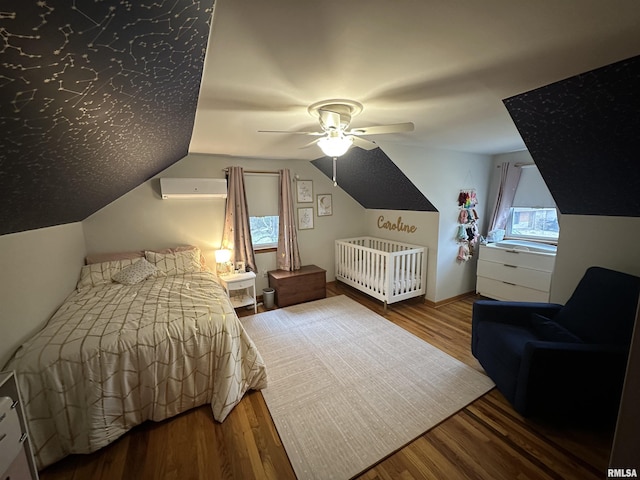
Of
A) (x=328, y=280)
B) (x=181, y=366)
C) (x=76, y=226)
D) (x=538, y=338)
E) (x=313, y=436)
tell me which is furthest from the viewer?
(x=328, y=280)

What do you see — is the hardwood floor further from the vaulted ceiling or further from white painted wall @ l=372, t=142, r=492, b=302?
white painted wall @ l=372, t=142, r=492, b=302

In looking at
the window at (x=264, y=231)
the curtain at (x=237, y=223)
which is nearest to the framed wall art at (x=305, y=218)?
the window at (x=264, y=231)

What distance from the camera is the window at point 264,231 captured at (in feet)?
13.1

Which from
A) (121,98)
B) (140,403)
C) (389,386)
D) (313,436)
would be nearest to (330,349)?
(389,386)

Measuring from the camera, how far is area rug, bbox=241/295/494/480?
1579 mm

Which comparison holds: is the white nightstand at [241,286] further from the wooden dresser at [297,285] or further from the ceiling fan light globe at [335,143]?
the ceiling fan light globe at [335,143]

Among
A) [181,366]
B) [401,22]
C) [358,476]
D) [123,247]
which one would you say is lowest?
[358,476]

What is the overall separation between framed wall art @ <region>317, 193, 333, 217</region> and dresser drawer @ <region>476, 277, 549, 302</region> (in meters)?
2.58

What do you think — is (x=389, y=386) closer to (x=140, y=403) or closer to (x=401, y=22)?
(x=140, y=403)

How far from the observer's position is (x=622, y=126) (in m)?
1.53

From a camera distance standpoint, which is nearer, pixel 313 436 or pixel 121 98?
pixel 121 98

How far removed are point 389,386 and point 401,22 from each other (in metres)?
2.33

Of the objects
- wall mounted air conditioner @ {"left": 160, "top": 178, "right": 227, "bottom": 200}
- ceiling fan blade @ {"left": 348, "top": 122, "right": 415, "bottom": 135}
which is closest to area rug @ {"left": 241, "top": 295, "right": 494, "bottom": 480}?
wall mounted air conditioner @ {"left": 160, "top": 178, "right": 227, "bottom": 200}

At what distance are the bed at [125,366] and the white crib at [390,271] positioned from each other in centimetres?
200
